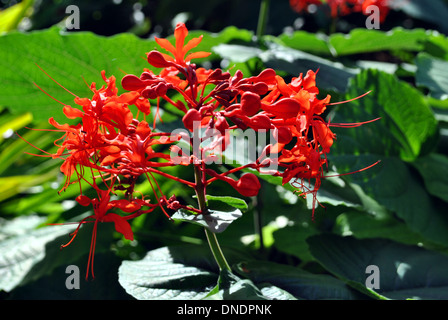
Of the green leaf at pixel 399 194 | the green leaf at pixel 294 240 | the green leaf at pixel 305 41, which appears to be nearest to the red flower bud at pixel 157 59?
the green leaf at pixel 399 194

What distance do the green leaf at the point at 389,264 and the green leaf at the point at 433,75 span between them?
491 mm

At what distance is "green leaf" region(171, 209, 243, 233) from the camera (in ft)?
2.59

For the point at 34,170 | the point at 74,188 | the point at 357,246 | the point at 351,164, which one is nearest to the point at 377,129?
the point at 351,164

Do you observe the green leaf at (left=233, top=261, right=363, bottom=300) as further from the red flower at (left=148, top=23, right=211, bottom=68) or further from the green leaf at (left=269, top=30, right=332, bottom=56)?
the green leaf at (left=269, top=30, right=332, bottom=56)

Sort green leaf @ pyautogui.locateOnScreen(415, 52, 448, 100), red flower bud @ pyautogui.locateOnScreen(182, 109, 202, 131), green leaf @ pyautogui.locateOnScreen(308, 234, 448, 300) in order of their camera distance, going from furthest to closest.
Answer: green leaf @ pyautogui.locateOnScreen(415, 52, 448, 100) < green leaf @ pyautogui.locateOnScreen(308, 234, 448, 300) < red flower bud @ pyautogui.locateOnScreen(182, 109, 202, 131)

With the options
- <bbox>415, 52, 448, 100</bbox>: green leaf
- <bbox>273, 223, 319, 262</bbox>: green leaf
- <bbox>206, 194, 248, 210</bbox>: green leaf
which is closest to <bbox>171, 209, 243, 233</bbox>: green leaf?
<bbox>206, 194, 248, 210</bbox>: green leaf

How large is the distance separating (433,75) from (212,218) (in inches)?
42.5

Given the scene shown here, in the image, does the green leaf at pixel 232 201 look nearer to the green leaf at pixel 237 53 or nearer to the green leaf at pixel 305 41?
the green leaf at pixel 237 53

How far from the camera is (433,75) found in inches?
62.2

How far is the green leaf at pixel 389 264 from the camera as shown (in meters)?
1.21

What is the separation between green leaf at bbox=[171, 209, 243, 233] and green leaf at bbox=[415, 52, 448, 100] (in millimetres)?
946

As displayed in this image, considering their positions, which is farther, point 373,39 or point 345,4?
point 345,4

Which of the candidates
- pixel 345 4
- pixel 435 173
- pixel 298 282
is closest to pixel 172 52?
pixel 298 282

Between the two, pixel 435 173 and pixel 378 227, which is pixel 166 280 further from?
pixel 435 173
